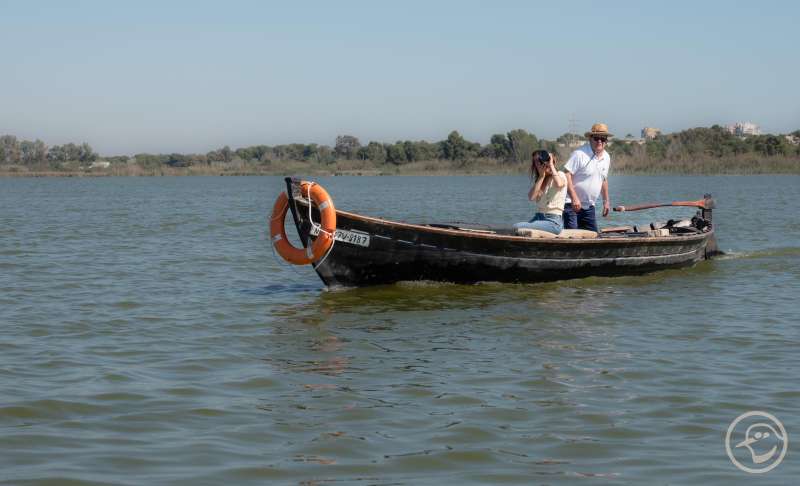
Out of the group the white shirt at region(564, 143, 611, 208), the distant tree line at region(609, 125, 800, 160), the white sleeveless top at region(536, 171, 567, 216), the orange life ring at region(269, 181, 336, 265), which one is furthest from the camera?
the distant tree line at region(609, 125, 800, 160)

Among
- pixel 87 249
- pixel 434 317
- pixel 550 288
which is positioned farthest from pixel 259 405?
pixel 87 249

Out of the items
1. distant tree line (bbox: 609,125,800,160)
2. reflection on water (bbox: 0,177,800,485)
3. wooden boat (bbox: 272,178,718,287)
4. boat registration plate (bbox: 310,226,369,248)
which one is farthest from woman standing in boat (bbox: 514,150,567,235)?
distant tree line (bbox: 609,125,800,160)

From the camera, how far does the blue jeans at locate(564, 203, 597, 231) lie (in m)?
14.0

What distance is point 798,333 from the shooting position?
411 inches

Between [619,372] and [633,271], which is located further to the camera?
[633,271]

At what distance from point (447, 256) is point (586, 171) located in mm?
2309

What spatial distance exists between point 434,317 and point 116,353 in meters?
3.61

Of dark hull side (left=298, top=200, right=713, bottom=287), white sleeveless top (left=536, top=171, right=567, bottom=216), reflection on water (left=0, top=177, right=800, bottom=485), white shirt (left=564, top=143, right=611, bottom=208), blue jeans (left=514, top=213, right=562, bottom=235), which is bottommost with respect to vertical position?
reflection on water (left=0, top=177, right=800, bottom=485)

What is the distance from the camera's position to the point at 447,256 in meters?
12.8

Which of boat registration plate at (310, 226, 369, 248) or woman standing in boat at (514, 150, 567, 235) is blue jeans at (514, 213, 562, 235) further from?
boat registration plate at (310, 226, 369, 248)

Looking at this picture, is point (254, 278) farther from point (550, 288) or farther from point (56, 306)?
point (550, 288)

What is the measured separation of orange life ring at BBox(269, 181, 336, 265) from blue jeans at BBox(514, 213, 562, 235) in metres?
2.67

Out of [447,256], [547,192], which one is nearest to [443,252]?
[447,256]

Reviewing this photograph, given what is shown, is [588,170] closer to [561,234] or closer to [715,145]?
[561,234]
